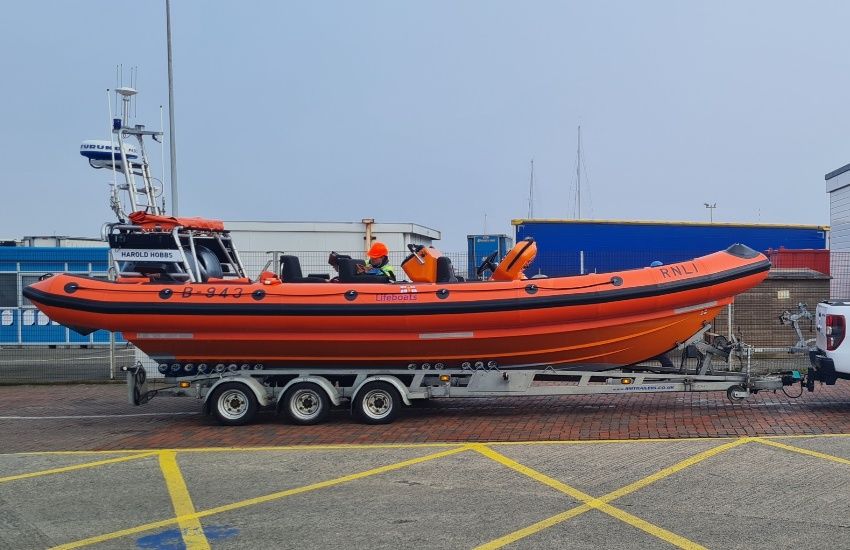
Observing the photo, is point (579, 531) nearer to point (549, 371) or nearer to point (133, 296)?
point (549, 371)

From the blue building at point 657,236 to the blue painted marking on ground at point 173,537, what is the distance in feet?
41.3

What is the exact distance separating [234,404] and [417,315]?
243cm

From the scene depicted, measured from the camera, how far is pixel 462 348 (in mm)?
9117

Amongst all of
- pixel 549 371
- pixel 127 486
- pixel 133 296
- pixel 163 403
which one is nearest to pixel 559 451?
pixel 549 371

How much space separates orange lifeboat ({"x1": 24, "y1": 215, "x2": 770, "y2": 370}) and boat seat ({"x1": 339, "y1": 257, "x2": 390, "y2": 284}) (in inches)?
7.6

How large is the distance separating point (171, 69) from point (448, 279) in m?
10.2

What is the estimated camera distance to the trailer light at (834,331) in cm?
890

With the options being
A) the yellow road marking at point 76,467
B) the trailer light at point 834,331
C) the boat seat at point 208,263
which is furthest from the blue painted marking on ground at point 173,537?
the trailer light at point 834,331

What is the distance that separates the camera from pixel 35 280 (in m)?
19.4

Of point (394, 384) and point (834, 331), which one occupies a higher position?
point (834, 331)

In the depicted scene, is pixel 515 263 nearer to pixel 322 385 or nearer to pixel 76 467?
pixel 322 385

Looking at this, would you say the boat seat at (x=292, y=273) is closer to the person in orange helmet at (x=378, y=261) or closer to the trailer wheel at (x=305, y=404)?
the person in orange helmet at (x=378, y=261)

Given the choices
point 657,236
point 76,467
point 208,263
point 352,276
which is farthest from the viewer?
point 657,236

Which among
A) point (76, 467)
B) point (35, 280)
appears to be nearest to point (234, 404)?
point (76, 467)
